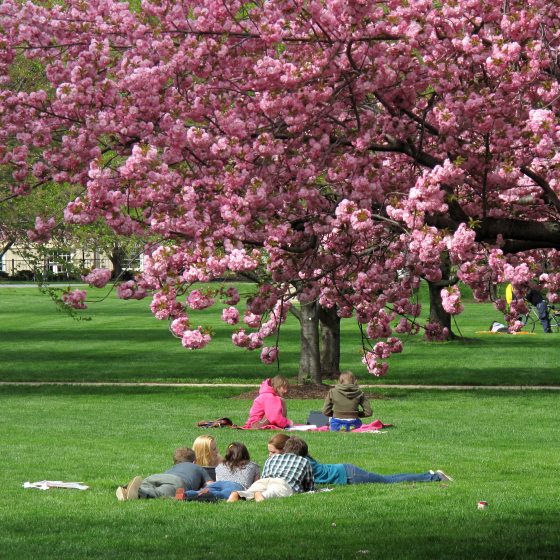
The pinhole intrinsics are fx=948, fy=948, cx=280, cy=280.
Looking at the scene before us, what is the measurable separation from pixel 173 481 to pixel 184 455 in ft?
1.41

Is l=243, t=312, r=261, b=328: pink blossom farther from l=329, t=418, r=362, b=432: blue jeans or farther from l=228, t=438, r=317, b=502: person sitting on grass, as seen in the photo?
l=329, t=418, r=362, b=432: blue jeans

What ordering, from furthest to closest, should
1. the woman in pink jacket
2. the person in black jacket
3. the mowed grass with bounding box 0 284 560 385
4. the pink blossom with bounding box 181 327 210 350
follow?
the person in black jacket, the mowed grass with bounding box 0 284 560 385, the woman in pink jacket, the pink blossom with bounding box 181 327 210 350

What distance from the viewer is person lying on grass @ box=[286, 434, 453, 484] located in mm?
10531

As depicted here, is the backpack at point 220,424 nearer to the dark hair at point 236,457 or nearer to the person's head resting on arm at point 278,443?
the person's head resting on arm at point 278,443

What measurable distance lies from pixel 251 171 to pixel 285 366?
69.0 feet

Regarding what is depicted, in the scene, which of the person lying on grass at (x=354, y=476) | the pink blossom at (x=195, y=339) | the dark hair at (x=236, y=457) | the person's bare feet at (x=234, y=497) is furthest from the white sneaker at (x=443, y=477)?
the pink blossom at (x=195, y=339)

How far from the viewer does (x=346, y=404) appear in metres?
15.0

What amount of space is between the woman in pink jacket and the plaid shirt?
4.66 metres

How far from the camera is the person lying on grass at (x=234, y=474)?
977 cm

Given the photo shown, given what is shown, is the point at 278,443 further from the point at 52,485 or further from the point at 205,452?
the point at 52,485

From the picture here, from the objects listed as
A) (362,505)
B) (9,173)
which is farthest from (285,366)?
(362,505)

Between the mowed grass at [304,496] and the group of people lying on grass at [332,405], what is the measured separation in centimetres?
42

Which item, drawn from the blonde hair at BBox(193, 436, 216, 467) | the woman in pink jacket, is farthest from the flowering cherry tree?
the woman in pink jacket

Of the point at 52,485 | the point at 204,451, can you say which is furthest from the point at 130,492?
the point at 52,485
